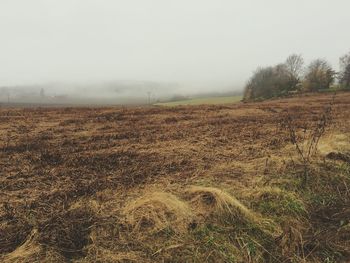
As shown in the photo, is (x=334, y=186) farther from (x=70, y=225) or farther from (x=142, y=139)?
(x=142, y=139)

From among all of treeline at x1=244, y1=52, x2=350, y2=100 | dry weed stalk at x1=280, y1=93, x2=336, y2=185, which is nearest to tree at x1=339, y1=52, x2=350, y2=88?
treeline at x1=244, y1=52, x2=350, y2=100

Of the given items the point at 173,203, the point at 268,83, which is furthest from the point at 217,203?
the point at 268,83

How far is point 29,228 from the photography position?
3326 millimetres

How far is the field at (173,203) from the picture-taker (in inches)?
123

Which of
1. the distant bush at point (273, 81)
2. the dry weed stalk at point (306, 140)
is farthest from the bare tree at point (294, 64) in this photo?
the dry weed stalk at point (306, 140)

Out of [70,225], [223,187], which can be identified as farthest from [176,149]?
[70,225]

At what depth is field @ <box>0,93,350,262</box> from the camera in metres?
3.11

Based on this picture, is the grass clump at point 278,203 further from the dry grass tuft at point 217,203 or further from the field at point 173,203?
the dry grass tuft at point 217,203

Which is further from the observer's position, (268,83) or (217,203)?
(268,83)

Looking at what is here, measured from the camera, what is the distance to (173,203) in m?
3.82

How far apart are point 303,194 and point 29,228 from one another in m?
3.69

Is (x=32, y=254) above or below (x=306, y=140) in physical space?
below

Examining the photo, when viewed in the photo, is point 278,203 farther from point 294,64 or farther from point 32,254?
point 294,64

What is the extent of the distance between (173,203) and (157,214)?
27cm
